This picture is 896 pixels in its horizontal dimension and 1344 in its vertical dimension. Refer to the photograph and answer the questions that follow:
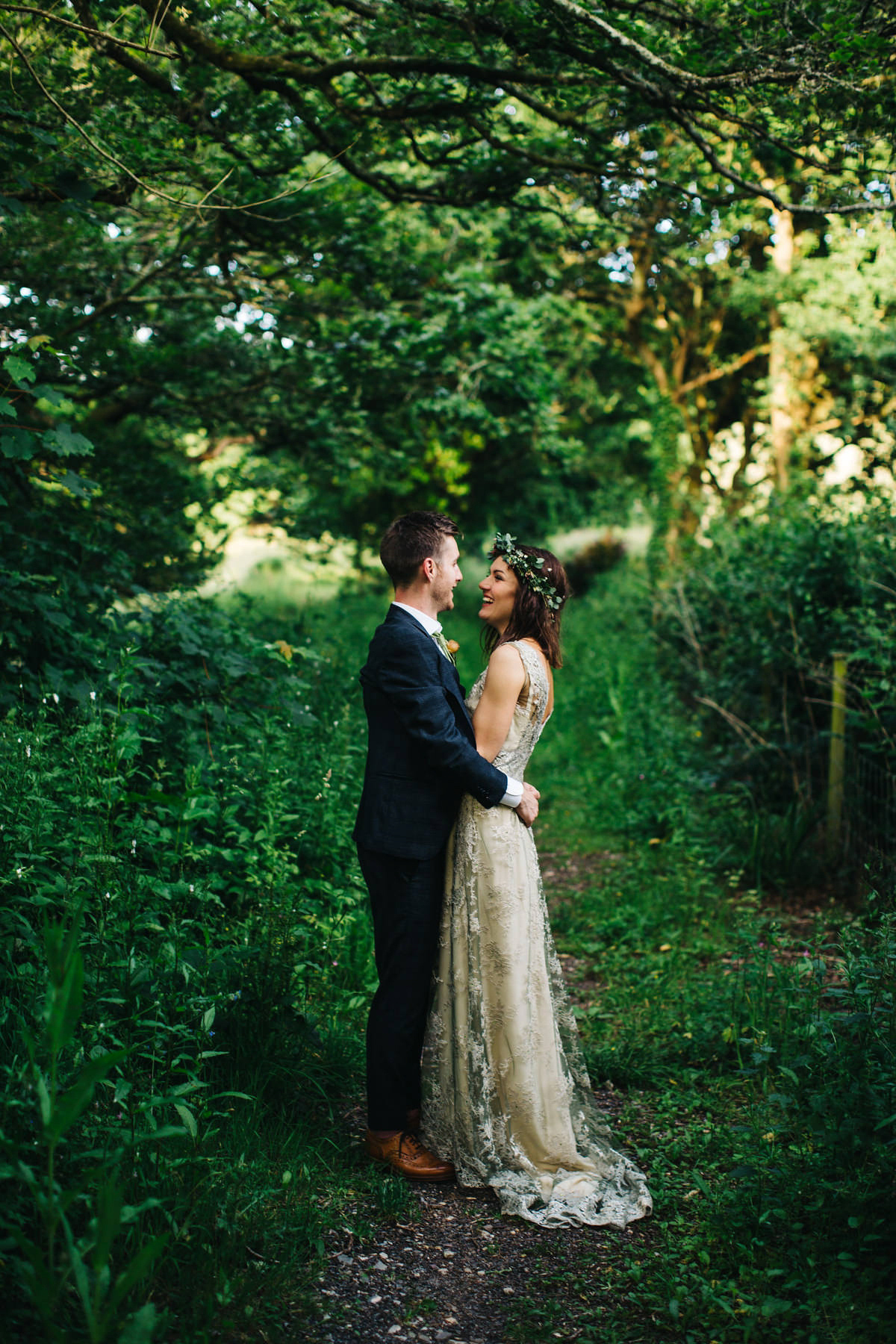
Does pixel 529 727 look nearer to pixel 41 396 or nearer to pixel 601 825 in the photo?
pixel 41 396

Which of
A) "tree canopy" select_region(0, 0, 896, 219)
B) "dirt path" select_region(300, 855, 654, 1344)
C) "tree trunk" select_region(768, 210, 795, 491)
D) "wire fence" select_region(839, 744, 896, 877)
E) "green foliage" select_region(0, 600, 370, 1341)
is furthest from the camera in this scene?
"tree trunk" select_region(768, 210, 795, 491)

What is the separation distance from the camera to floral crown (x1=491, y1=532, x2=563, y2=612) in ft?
11.4

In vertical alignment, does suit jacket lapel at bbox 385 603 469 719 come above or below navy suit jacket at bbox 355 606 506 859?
above

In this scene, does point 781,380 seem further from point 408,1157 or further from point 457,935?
point 408,1157

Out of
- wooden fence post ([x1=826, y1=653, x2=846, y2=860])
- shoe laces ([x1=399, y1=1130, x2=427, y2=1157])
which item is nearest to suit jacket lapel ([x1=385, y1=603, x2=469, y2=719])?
shoe laces ([x1=399, y1=1130, x2=427, y2=1157])

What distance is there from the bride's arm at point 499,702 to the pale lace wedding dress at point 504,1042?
0.15 feet

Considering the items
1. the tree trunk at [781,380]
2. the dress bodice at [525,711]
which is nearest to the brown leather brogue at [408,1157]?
the dress bodice at [525,711]

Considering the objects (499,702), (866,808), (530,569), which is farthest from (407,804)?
(866,808)

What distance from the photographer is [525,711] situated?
3387 millimetres

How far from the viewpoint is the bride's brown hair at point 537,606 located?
3488 mm

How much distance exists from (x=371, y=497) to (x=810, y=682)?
12556 mm

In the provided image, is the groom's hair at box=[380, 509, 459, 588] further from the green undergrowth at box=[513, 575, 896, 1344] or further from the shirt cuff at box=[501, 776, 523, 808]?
the green undergrowth at box=[513, 575, 896, 1344]

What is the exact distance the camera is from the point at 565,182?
255 inches

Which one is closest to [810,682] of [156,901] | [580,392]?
[156,901]
